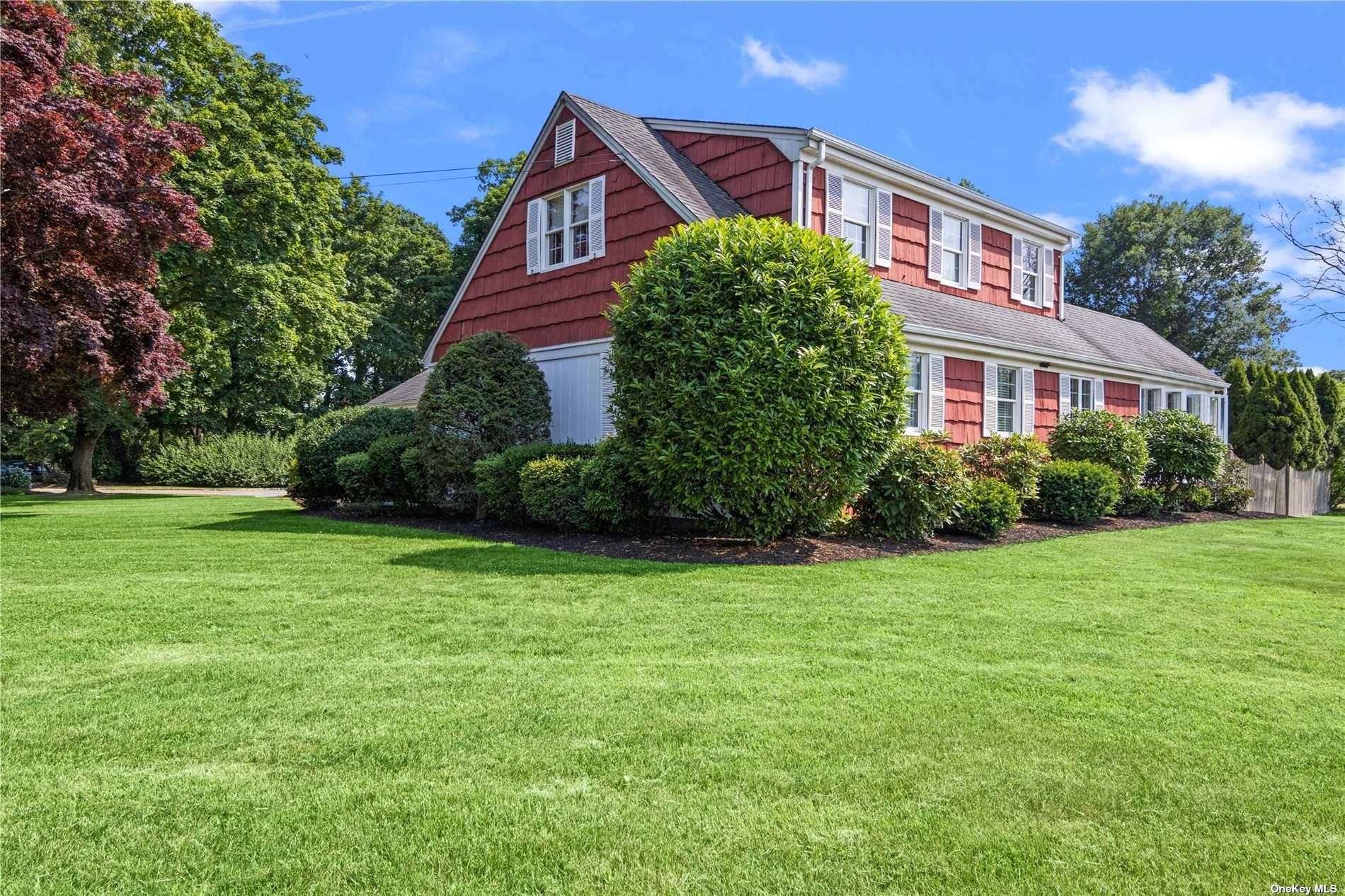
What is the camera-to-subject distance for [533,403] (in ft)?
39.9

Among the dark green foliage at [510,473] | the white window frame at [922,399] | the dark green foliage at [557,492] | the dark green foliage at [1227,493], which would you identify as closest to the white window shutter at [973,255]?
the white window frame at [922,399]

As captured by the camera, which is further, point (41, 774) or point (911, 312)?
point (911, 312)

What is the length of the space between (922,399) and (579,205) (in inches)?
267

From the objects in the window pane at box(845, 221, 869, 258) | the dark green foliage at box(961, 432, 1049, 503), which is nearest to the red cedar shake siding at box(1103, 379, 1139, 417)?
the dark green foliage at box(961, 432, 1049, 503)

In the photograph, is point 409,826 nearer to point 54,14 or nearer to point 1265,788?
point 1265,788

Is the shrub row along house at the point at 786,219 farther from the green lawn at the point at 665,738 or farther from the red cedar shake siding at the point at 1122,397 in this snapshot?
the green lawn at the point at 665,738

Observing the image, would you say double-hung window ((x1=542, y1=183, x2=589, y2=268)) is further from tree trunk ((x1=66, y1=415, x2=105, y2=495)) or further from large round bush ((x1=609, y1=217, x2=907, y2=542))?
tree trunk ((x1=66, y1=415, x2=105, y2=495))

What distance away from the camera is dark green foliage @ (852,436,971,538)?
947 centimetres

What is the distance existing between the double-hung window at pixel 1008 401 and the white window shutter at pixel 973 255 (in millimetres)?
1869

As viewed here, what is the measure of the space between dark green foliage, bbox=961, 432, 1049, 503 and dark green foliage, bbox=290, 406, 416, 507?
9607mm

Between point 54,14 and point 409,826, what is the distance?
15.7m

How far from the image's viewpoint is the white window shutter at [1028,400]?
14742 millimetres

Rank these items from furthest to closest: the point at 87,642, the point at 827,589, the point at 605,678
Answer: the point at 827,589 → the point at 87,642 → the point at 605,678

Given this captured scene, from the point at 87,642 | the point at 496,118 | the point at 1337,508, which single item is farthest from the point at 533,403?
the point at 1337,508
